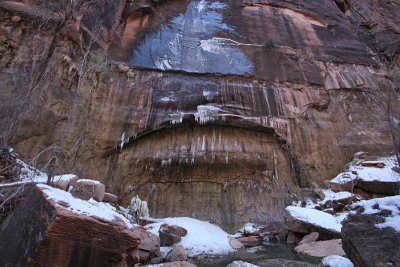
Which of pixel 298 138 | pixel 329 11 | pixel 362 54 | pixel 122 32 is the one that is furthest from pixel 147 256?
pixel 329 11

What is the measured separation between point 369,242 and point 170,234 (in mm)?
6841

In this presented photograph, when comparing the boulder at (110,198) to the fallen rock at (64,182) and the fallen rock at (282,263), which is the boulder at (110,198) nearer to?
the fallen rock at (64,182)

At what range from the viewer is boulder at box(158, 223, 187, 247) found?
34.0ft

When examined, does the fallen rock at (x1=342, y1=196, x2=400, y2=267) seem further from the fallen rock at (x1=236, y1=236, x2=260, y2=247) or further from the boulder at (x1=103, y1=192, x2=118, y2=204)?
the boulder at (x1=103, y1=192, x2=118, y2=204)

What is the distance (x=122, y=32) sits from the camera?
684 inches

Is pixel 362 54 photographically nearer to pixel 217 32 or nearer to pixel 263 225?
pixel 217 32

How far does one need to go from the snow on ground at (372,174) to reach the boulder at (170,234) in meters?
6.75

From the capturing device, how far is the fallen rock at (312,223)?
34.7ft

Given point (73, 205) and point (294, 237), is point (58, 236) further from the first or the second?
point (294, 237)

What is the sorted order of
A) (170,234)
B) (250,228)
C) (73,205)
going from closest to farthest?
(73,205)
(170,234)
(250,228)

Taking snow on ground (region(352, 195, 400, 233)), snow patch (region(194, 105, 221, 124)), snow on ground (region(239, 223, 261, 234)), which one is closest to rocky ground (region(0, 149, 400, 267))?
snow on ground (region(352, 195, 400, 233))

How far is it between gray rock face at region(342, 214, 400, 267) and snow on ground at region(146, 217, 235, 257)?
6.13m

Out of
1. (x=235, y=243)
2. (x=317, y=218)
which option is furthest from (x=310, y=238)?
(x=235, y=243)

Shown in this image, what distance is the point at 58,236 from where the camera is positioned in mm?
5344
